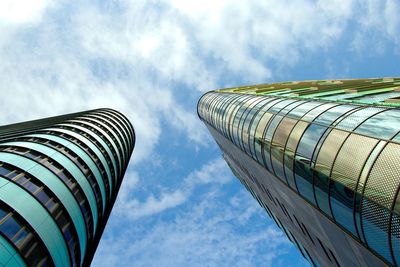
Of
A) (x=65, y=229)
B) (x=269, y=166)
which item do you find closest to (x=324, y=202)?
(x=269, y=166)

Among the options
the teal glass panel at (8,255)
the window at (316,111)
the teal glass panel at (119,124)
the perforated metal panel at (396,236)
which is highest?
the teal glass panel at (119,124)

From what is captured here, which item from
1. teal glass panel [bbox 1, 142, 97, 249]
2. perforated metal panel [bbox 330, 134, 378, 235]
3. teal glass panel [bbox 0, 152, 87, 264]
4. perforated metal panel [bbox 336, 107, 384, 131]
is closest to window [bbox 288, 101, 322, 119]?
perforated metal panel [bbox 336, 107, 384, 131]

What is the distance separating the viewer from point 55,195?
2197 cm

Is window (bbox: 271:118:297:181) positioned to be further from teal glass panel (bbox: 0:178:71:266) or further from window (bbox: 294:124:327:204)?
teal glass panel (bbox: 0:178:71:266)

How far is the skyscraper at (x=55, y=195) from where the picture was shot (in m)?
17.7

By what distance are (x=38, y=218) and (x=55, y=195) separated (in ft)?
9.98

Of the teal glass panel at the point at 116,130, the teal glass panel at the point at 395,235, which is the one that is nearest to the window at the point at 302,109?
the teal glass panel at the point at 395,235

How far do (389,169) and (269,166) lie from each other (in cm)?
1217

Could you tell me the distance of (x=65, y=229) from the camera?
70.7 ft

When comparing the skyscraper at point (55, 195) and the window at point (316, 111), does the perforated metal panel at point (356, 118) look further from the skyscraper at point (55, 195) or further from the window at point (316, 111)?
the skyscraper at point (55, 195)

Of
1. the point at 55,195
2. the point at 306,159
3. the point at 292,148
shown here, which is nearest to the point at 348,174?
the point at 306,159

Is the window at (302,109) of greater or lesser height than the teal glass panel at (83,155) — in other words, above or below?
below

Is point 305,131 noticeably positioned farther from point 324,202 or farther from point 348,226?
point 348,226

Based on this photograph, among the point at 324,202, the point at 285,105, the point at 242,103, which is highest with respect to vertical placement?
the point at 242,103
